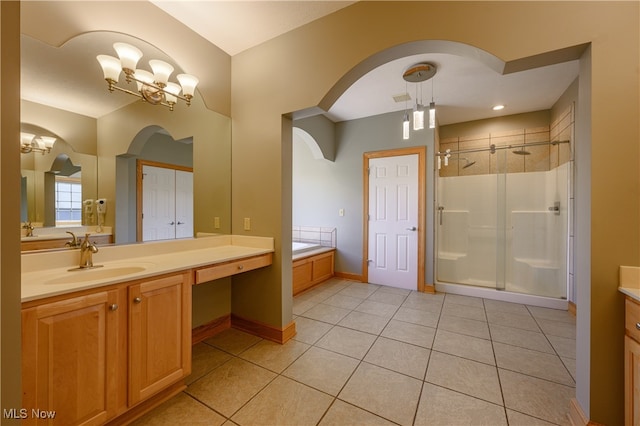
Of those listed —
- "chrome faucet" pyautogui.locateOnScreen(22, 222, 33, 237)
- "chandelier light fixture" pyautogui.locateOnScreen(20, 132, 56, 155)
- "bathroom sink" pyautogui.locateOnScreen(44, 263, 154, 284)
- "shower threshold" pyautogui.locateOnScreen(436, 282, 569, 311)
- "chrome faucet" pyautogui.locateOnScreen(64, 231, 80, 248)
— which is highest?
"chandelier light fixture" pyautogui.locateOnScreen(20, 132, 56, 155)

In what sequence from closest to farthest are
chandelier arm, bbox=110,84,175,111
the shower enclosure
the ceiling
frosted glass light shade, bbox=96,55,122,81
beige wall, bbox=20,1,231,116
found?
1. beige wall, bbox=20,1,231,116
2. the ceiling
3. frosted glass light shade, bbox=96,55,122,81
4. chandelier arm, bbox=110,84,175,111
5. the shower enclosure

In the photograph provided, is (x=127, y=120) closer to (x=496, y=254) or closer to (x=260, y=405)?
(x=260, y=405)

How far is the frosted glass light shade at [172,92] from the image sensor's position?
1.97 m

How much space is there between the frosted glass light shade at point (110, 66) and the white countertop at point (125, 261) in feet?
3.86

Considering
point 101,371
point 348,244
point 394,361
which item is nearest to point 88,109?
point 101,371

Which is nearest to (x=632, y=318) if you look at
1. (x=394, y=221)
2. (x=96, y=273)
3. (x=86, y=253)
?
(x=394, y=221)

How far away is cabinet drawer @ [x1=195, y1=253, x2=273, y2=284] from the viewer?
165cm

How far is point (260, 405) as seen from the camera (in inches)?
57.3

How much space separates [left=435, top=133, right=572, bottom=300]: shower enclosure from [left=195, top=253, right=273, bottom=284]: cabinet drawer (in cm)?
274

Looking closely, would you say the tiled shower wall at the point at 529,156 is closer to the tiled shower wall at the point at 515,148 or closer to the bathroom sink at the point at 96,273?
the tiled shower wall at the point at 515,148

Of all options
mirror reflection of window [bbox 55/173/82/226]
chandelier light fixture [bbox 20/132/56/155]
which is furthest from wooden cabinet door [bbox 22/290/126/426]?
chandelier light fixture [bbox 20/132/56/155]

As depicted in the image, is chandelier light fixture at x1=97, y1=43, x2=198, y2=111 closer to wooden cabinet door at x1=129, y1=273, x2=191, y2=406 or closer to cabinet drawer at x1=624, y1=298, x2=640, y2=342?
wooden cabinet door at x1=129, y1=273, x2=191, y2=406

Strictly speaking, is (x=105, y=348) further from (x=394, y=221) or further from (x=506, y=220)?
(x=506, y=220)

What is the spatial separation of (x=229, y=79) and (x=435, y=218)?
10.5 ft
